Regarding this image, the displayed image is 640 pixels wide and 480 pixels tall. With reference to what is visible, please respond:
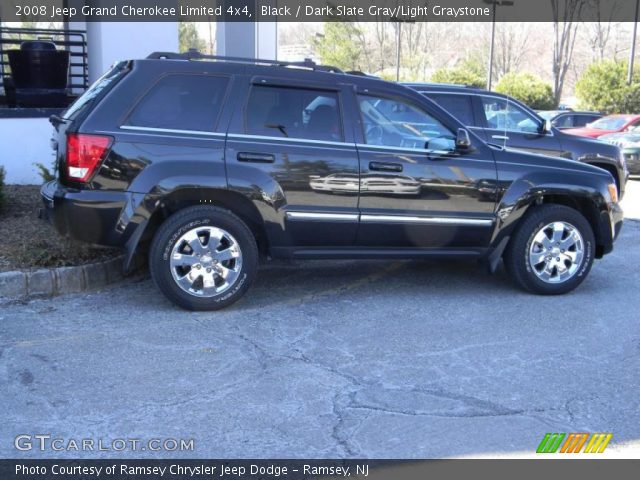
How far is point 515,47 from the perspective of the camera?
5391cm

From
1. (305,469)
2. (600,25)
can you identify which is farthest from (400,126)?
(600,25)

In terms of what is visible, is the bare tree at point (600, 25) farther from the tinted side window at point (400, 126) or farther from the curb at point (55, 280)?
the curb at point (55, 280)

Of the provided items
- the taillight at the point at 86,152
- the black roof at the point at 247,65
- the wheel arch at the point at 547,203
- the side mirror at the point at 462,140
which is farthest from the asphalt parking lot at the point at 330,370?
the black roof at the point at 247,65

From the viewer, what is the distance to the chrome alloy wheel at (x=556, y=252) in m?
6.50

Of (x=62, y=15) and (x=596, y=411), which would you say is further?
(x=62, y=15)

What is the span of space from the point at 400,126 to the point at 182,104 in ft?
6.03

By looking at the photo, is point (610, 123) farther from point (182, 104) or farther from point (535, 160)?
point (182, 104)

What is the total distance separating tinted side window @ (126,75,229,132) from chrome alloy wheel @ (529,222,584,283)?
9.81ft

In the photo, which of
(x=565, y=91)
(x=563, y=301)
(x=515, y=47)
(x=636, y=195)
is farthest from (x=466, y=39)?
(x=563, y=301)

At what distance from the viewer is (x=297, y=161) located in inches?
231

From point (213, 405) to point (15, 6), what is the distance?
1301 centimetres

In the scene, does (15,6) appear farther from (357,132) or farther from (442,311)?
(442,311)

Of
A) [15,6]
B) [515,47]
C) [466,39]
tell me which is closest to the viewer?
[15,6]

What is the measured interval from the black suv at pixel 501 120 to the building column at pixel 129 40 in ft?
11.3
